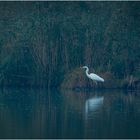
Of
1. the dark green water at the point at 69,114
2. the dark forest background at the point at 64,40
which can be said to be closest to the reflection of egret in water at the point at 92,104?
the dark green water at the point at 69,114

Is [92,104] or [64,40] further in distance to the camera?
[64,40]

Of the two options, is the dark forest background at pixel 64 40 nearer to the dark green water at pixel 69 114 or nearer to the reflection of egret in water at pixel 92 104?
the dark green water at pixel 69 114

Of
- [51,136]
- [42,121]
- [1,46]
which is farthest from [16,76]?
[51,136]

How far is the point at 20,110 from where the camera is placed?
21312 millimetres

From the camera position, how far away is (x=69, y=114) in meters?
20.1

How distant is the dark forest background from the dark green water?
2475mm

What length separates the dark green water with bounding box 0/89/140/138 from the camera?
16.9m

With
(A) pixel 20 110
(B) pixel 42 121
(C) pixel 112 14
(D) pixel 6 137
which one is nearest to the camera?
(D) pixel 6 137

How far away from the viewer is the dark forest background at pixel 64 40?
2988 centimetres

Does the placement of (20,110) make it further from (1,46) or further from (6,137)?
(1,46)

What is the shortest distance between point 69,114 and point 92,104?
282 centimetres

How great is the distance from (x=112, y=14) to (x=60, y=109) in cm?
922

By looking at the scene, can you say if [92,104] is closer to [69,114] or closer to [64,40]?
[69,114]

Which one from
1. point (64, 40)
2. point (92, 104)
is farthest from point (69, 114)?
point (64, 40)
